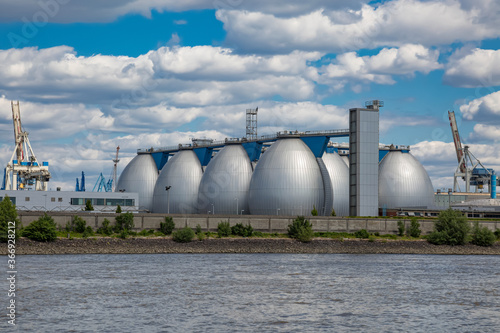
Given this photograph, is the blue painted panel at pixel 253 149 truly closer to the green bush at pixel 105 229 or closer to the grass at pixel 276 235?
the grass at pixel 276 235

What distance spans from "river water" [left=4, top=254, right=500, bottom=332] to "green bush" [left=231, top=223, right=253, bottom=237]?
854 inches

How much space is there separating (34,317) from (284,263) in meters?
39.1

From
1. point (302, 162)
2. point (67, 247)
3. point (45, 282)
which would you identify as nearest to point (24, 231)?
point (67, 247)

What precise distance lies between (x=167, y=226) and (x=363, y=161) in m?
35.0

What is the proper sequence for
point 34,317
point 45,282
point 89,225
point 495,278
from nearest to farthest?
point 34,317 < point 45,282 < point 495,278 < point 89,225

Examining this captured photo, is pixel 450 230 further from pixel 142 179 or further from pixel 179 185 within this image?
pixel 142 179

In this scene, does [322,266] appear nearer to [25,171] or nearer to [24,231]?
[24,231]

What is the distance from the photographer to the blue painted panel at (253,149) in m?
134

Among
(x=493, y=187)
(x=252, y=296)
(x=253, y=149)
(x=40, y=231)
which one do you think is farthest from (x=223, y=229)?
(x=493, y=187)

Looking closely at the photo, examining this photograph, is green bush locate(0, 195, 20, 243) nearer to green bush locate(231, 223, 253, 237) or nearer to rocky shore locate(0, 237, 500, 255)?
rocky shore locate(0, 237, 500, 255)

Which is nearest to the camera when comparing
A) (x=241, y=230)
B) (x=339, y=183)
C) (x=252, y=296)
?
(x=252, y=296)

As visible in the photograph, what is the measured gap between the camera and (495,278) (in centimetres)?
6328

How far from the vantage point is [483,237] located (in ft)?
328

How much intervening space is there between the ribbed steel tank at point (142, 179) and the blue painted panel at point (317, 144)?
43.8m
